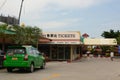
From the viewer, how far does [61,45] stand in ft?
140

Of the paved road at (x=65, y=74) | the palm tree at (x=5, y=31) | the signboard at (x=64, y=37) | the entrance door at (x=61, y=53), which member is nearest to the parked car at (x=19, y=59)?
the paved road at (x=65, y=74)

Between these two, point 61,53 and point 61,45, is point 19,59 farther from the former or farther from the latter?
point 61,45

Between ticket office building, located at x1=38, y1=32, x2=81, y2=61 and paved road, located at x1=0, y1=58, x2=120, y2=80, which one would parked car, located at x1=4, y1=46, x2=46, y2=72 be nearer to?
paved road, located at x1=0, y1=58, x2=120, y2=80

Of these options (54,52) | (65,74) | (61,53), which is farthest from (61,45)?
(65,74)

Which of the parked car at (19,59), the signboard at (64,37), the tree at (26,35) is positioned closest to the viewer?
the parked car at (19,59)

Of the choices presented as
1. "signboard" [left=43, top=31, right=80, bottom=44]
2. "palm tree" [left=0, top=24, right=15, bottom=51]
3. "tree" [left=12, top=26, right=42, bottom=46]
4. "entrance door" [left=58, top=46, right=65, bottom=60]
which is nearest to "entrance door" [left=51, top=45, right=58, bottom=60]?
"entrance door" [left=58, top=46, right=65, bottom=60]

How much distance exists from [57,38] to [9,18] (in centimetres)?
677

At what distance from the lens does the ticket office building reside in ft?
133

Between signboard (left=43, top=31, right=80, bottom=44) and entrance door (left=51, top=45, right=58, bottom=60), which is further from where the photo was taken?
entrance door (left=51, top=45, right=58, bottom=60)

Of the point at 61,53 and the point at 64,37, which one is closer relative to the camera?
the point at 64,37

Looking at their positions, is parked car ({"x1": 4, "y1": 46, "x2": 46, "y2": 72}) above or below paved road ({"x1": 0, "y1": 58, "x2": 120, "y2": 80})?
above

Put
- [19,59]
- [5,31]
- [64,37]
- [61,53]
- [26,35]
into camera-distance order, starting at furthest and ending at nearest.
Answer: [61,53]
[64,37]
[26,35]
[5,31]
[19,59]

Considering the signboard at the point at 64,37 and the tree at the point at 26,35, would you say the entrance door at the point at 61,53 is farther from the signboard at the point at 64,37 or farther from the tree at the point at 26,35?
the tree at the point at 26,35

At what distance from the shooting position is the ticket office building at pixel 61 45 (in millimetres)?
40625
